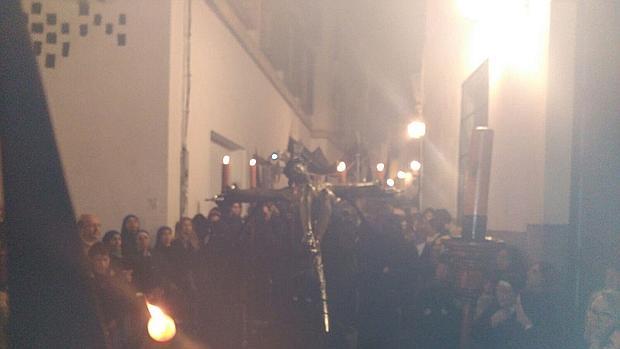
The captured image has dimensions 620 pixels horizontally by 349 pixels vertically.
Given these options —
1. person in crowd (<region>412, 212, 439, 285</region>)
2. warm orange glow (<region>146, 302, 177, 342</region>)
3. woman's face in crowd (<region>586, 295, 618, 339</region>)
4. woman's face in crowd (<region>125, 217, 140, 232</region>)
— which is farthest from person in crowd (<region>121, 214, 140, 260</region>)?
warm orange glow (<region>146, 302, 177, 342</region>)

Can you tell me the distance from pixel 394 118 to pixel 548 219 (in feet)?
128

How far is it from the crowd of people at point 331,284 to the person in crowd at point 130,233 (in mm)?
10

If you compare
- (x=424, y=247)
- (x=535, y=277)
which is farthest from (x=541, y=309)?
(x=424, y=247)

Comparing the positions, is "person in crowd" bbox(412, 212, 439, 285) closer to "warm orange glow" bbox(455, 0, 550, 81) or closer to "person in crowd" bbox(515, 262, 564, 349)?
"person in crowd" bbox(515, 262, 564, 349)

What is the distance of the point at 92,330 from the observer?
1100 mm

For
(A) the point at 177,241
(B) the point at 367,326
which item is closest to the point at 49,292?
(B) the point at 367,326

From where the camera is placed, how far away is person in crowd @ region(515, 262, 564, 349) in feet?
18.2

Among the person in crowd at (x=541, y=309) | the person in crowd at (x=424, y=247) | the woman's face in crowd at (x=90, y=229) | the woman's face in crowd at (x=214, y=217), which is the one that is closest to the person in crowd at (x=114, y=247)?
the woman's face in crowd at (x=90, y=229)

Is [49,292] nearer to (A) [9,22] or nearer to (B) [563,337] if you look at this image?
(A) [9,22]

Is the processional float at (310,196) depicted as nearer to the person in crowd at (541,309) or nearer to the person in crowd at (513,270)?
the person in crowd at (513,270)

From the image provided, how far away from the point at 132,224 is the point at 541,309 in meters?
4.34

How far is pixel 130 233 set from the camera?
26.8 ft

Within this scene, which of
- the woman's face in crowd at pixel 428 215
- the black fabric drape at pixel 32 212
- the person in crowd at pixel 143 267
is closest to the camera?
the black fabric drape at pixel 32 212

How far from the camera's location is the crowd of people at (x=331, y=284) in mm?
5734
